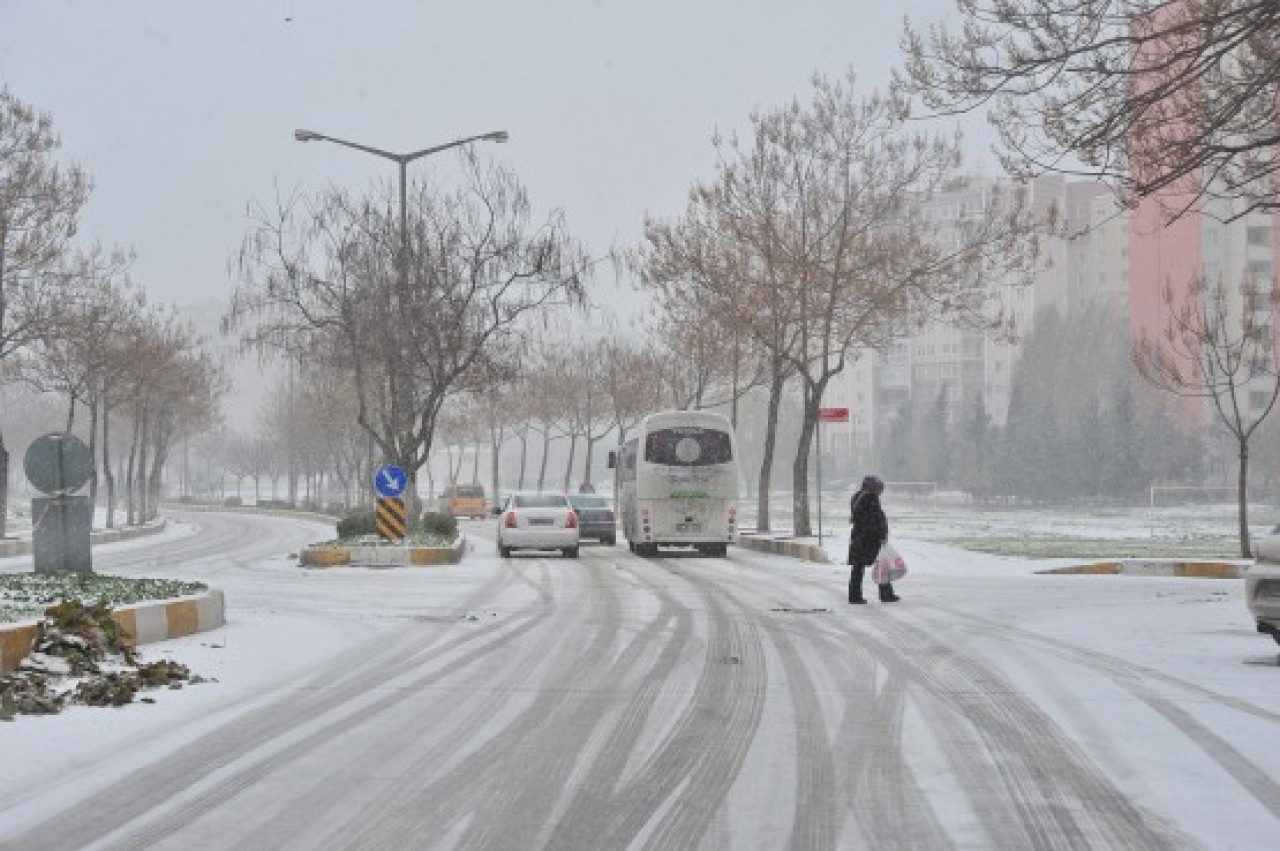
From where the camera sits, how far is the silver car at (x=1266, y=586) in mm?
11391

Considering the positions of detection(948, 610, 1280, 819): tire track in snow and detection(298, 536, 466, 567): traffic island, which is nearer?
detection(948, 610, 1280, 819): tire track in snow

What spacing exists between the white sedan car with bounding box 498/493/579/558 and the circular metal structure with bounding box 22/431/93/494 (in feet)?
52.7

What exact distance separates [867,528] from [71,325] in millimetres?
29881

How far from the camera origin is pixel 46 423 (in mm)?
129250

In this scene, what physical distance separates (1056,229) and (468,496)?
5914cm

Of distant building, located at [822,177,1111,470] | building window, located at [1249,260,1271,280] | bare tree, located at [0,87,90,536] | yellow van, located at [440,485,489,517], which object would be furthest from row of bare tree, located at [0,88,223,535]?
distant building, located at [822,177,1111,470]

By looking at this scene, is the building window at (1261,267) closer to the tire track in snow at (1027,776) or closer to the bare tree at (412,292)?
the bare tree at (412,292)

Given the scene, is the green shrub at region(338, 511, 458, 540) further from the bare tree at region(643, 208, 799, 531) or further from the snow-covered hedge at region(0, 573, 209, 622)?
the snow-covered hedge at region(0, 573, 209, 622)

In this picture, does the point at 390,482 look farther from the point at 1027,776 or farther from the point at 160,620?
the point at 1027,776

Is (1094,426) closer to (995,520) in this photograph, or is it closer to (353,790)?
(995,520)

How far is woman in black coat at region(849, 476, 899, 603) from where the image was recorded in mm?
18250

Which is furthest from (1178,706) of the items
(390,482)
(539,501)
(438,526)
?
(438,526)

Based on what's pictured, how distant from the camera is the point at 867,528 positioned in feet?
60.2

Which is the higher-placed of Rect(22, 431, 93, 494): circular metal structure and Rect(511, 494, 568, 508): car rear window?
Rect(22, 431, 93, 494): circular metal structure
